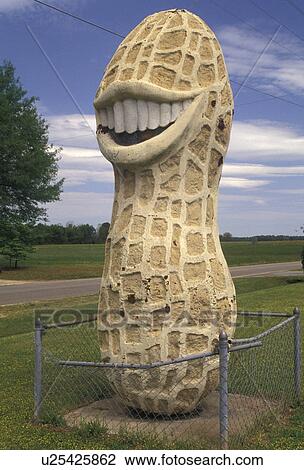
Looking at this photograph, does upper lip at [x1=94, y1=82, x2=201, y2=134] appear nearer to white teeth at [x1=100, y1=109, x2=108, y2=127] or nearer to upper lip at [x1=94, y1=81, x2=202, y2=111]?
upper lip at [x1=94, y1=81, x2=202, y2=111]

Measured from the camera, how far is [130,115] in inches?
236

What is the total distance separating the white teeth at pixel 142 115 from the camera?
591 cm

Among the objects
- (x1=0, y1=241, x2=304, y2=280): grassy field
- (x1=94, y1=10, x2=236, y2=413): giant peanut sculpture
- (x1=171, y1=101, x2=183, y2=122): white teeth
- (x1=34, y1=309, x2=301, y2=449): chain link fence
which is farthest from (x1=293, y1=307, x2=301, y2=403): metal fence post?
(x1=0, y1=241, x2=304, y2=280): grassy field

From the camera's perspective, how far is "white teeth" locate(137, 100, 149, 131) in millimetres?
5906

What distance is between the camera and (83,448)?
5.18 meters

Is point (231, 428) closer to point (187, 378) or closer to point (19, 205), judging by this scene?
point (187, 378)

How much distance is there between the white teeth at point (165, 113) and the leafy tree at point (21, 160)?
23.9 metres

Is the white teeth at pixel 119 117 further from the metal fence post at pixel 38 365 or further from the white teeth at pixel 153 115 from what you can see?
the metal fence post at pixel 38 365

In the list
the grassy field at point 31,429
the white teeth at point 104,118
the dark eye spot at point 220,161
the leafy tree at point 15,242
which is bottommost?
the grassy field at point 31,429

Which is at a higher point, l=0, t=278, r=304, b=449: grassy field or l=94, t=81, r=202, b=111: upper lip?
l=94, t=81, r=202, b=111: upper lip

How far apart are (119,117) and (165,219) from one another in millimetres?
1136

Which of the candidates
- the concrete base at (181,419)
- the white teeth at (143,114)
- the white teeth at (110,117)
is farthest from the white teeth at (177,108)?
the concrete base at (181,419)

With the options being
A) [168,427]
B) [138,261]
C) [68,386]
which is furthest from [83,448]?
[68,386]

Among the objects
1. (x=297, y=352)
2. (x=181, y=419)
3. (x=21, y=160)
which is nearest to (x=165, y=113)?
(x=181, y=419)
